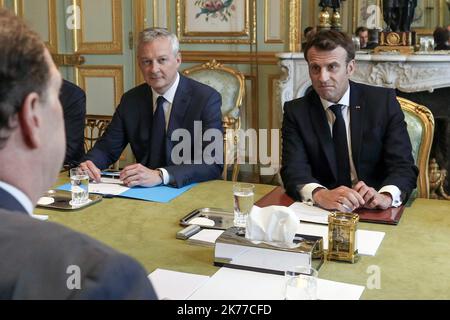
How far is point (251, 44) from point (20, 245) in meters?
4.12

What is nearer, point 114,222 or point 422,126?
point 114,222

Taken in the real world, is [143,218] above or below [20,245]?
below

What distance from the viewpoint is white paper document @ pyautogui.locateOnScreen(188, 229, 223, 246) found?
157cm

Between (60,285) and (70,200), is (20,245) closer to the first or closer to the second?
(60,285)

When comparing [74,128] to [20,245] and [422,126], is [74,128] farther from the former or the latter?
[20,245]

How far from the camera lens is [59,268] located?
0.67 metres

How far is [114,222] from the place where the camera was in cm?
176

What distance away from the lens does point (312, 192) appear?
1.99 m

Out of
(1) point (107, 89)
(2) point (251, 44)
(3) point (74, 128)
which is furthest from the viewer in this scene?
(1) point (107, 89)

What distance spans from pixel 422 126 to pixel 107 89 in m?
3.45

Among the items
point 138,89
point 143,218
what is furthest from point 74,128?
point 143,218

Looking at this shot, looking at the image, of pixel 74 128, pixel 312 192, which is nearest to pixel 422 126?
pixel 312 192
